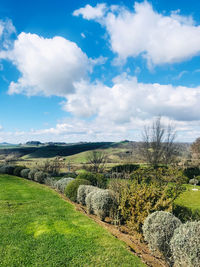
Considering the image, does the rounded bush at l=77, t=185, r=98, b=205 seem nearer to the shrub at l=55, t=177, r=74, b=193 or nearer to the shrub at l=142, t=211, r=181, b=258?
the shrub at l=55, t=177, r=74, b=193

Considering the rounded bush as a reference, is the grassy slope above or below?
below

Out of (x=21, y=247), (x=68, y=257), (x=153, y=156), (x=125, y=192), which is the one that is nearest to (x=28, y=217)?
(x=21, y=247)

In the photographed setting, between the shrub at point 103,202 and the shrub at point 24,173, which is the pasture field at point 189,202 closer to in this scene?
the shrub at point 103,202

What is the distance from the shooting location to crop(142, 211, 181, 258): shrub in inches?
166

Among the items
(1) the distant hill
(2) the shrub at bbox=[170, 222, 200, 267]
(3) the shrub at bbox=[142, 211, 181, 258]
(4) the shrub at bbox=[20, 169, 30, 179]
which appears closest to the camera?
(2) the shrub at bbox=[170, 222, 200, 267]

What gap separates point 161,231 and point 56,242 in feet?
10.4

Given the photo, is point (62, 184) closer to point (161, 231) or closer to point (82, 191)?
point (82, 191)

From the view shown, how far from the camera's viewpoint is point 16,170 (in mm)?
21609

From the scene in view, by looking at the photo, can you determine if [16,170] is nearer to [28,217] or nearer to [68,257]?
[28,217]

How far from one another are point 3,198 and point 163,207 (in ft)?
31.5

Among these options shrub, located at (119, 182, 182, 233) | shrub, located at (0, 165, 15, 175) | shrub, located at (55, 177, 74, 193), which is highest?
shrub, located at (119, 182, 182, 233)

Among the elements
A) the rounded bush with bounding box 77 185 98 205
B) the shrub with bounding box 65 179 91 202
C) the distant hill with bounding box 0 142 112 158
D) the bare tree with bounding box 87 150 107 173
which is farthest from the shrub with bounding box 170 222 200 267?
the distant hill with bounding box 0 142 112 158

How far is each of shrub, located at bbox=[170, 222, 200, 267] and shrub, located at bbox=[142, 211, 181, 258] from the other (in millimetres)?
463

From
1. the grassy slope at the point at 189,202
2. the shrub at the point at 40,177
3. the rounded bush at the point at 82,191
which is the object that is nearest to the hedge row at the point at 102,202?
the rounded bush at the point at 82,191
